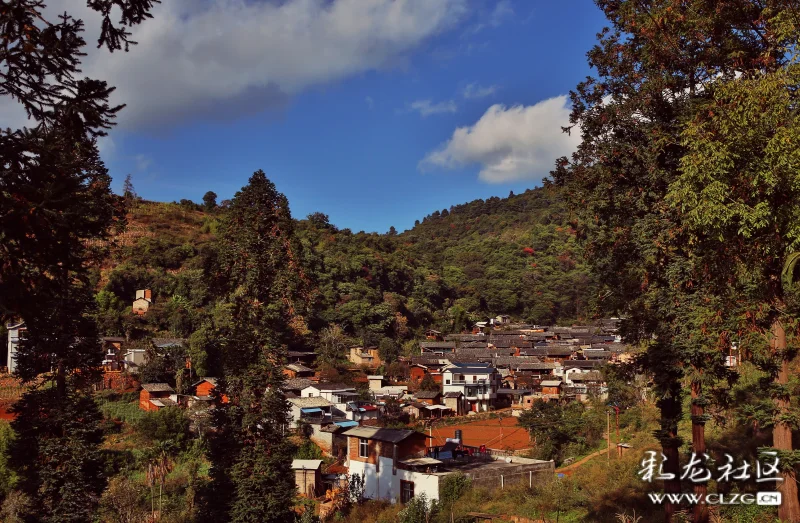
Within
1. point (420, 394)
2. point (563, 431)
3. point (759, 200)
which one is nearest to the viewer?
point (759, 200)

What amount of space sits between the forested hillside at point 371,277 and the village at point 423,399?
9.23 feet

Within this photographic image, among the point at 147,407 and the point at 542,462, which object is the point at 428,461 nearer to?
the point at 542,462

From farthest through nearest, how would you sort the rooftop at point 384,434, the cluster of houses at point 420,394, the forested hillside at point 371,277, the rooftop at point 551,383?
the forested hillside at point 371,277, the rooftop at point 551,383, the rooftop at point 384,434, the cluster of houses at point 420,394

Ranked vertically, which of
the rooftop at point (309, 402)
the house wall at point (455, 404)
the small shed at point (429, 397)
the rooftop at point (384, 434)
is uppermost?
the rooftop at point (384, 434)

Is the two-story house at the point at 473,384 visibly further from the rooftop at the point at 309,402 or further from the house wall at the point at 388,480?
the house wall at the point at 388,480

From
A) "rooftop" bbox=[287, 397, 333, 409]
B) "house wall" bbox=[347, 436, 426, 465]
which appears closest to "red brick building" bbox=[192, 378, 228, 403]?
"rooftop" bbox=[287, 397, 333, 409]

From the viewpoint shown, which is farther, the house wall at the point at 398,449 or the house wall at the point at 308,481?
the house wall at the point at 308,481

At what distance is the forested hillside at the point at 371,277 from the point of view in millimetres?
55500

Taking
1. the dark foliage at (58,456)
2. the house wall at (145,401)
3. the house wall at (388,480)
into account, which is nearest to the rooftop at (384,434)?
Answer: the house wall at (388,480)

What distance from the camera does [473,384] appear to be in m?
45.0

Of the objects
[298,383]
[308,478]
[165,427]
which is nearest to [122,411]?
[165,427]

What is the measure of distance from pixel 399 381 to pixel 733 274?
43560mm

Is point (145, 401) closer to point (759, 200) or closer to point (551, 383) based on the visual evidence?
point (551, 383)

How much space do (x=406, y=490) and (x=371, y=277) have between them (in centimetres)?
5184
